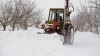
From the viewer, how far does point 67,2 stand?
10820 mm

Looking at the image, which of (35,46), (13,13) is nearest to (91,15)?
(13,13)

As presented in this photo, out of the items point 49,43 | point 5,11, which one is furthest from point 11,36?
point 5,11

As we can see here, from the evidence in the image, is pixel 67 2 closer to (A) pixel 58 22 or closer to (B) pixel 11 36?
(A) pixel 58 22

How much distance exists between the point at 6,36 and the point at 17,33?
74 centimetres

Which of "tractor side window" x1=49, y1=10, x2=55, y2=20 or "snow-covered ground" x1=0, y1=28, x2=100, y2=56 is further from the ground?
"tractor side window" x1=49, y1=10, x2=55, y2=20

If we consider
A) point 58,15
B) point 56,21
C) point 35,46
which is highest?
point 58,15

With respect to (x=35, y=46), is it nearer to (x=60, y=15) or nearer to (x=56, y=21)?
(x=56, y=21)

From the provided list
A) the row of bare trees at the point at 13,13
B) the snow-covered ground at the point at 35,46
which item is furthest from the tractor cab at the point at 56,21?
the row of bare trees at the point at 13,13

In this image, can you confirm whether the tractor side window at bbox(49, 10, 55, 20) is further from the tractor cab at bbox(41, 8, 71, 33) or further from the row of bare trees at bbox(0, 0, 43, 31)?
the row of bare trees at bbox(0, 0, 43, 31)

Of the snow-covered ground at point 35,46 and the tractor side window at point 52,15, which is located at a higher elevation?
the tractor side window at point 52,15

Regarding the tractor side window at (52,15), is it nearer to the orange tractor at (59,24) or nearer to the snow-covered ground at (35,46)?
the orange tractor at (59,24)

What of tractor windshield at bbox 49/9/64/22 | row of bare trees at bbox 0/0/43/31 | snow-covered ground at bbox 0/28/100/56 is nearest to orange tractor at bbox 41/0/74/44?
tractor windshield at bbox 49/9/64/22

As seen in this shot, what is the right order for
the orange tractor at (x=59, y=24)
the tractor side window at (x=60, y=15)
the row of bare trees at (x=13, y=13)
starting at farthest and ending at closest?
1. the row of bare trees at (x=13, y=13)
2. the tractor side window at (x=60, y=15)
3. the orange tractor at (x=59, y=24)

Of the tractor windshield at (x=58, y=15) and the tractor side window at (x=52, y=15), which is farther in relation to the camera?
the tractor side window at (x=52, y=15)
